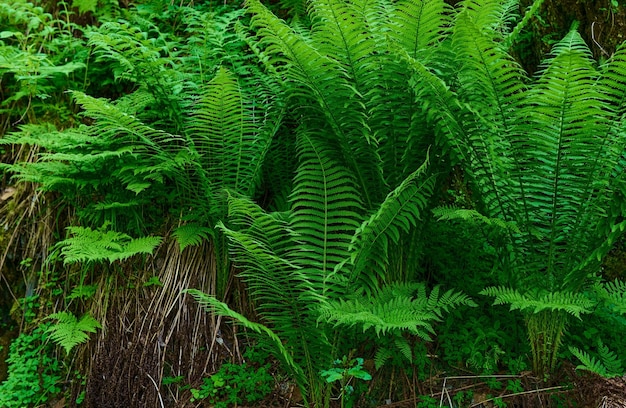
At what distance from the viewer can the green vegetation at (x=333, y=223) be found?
249 cm

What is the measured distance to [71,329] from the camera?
2.93m

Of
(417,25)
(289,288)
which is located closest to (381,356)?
(289,288)

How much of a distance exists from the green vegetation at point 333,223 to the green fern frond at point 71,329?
0.04 feet

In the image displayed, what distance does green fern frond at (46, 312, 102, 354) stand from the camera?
2.86 m

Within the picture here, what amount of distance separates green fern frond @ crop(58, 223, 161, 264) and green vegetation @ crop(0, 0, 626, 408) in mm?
15

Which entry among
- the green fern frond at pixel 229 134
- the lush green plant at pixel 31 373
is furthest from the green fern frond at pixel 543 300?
the lush green plant at pixel 31 373

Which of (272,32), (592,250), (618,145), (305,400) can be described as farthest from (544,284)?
(272,32)

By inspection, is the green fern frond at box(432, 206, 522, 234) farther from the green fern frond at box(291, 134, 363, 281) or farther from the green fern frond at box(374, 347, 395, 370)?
the green fern frond at box(374, 347, 395, 370)

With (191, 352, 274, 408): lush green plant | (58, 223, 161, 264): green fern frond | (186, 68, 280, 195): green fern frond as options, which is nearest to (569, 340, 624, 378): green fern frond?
(191, 352, 274, 408): lush green plant

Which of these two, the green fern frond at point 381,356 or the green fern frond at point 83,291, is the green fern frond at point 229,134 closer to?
the green fern frond at point 83,291

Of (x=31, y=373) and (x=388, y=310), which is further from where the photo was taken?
(x=31, y=373)

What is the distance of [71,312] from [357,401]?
5.14ft

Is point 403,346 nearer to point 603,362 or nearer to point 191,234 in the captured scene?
point 603,362

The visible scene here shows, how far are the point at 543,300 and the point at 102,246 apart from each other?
200 cm
